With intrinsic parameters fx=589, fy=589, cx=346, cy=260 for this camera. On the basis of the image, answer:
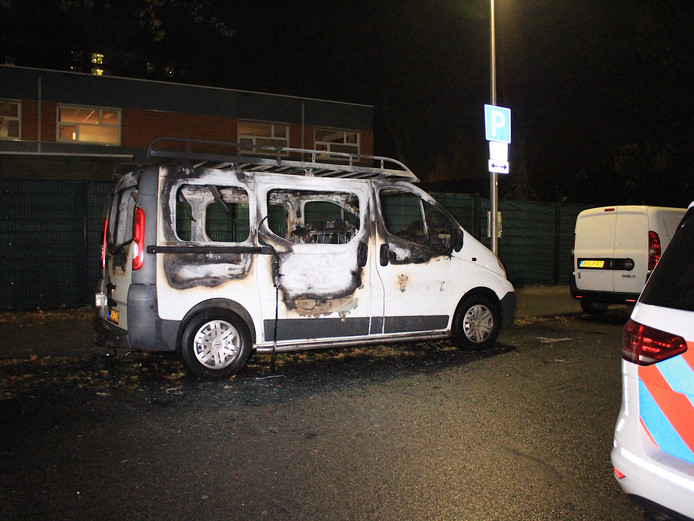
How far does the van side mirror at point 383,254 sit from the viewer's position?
6730mm

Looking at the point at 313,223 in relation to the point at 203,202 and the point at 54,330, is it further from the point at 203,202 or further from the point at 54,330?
the point at 54,330

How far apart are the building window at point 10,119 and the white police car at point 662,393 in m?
23.7

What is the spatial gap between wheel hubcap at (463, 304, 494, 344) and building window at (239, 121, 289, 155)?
18487mm

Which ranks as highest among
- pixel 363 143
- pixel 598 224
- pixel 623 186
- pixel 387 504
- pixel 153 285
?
pixel 363 143

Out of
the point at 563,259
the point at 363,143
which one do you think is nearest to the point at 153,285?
the point at 563,259

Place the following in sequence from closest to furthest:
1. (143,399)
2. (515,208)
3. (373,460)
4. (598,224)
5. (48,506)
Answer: (48,506)
(373,460)
(143,399)
(598,224)
(515,208)

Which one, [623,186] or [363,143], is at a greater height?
[363,143]

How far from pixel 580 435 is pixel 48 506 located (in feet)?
12.0

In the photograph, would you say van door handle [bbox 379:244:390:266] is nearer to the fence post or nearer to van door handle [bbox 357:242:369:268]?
van door handle [bbox 357:242:369:268]

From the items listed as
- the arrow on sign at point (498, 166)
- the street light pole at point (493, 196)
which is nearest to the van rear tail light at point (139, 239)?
the street light pole at point (493, 196)

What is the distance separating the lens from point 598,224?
10.5 meters

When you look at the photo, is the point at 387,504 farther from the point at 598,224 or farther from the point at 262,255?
the point at 598,224

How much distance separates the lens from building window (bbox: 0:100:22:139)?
2162 cm

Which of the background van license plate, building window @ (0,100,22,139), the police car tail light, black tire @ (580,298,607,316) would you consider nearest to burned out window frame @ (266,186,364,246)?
the police car tail light
